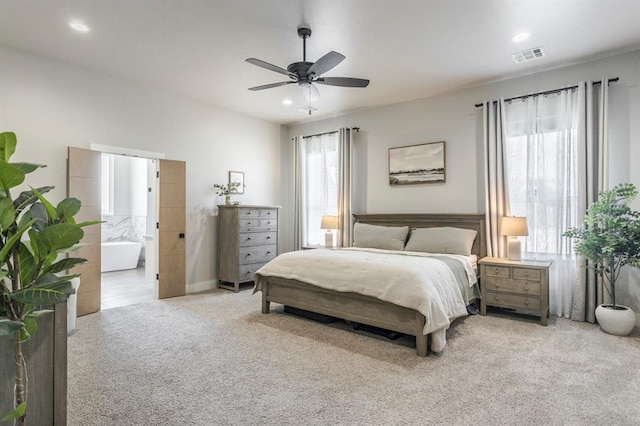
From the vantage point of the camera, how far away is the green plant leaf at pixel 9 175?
1202 mm

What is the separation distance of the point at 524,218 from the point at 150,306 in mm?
4762

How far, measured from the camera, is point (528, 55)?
3.82m

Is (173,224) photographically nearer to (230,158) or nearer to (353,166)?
(230,158)

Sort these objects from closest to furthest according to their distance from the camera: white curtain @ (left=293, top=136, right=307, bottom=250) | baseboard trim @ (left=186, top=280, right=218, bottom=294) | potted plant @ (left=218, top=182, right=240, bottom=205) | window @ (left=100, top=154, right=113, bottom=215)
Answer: baseboard trim @ (left=186, top=280, right=218, bottom=294), potted plant @ (left=218, top=182, right=240, bottom=205), white curtain @ (left=293, top=136, right=307, bottom=250), window @ (left=100, top=154, right=113, bottom=215)

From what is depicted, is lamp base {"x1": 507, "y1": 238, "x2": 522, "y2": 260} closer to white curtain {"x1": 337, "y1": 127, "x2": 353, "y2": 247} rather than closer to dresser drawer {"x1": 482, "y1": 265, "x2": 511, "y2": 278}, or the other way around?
dresser drawer {"x1": 482, "y1": 265, "x2": 511, "y2": 278}

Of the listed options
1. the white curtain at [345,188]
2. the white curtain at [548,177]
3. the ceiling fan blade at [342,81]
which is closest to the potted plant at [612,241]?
the white curtain at [548,177]

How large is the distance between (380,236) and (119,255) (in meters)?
5.76

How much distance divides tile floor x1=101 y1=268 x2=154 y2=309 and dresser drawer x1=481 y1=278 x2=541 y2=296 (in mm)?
4508

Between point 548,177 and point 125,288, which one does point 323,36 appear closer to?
point 548,177

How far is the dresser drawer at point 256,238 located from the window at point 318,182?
0.77 meters

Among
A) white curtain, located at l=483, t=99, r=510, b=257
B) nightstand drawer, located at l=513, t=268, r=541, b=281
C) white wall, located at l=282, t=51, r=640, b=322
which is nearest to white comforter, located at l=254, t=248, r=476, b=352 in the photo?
nightstand drawer, located at l=513, t=268, r=541, b=281

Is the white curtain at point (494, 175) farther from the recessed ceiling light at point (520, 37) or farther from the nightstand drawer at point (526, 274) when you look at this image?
the recessed ceiling light at point (520, 37)

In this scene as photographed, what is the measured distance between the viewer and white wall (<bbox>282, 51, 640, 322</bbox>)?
3738 millimetres

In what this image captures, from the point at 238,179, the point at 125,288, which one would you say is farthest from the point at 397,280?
the point at 125,288
